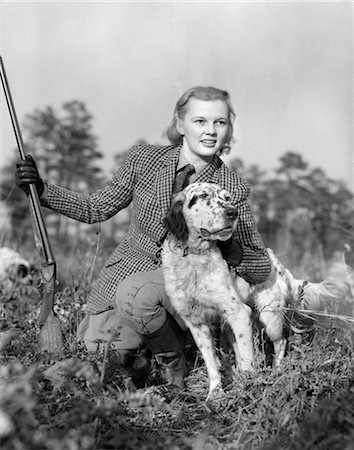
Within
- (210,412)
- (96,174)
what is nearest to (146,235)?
(210,412)

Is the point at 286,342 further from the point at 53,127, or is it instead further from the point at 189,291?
the point at 53,127

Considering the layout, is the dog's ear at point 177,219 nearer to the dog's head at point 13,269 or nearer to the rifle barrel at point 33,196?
the rifle barrel at point 33,196

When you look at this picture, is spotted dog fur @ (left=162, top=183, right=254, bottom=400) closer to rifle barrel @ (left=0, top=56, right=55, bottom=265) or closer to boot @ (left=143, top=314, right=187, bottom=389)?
boot @ (left=143, top=314, right=187, bottom=389)

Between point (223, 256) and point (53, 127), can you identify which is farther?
Answer: point (53, 127)

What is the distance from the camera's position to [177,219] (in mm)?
3525

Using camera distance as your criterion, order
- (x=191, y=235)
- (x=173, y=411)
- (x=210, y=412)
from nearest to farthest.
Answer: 1. (x=210, y=412)
2. (x=173, y=411)
3. (x=191, y=235)

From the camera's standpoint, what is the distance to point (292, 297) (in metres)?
4.12

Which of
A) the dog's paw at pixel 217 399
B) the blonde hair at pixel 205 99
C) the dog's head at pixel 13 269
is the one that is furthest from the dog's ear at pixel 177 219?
the dog's head at pixel 13 269

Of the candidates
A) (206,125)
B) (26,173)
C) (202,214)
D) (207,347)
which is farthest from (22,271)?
(202,214)

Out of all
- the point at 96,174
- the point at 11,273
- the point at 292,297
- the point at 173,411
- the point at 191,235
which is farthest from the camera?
the point at 96,174

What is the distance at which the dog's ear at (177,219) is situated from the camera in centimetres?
351

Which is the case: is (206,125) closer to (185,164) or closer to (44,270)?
(185,164)

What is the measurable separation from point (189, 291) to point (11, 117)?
150 centimetres

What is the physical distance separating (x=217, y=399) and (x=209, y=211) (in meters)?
1.00
